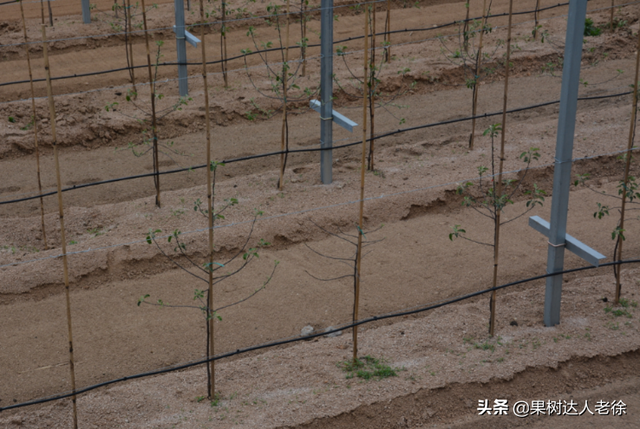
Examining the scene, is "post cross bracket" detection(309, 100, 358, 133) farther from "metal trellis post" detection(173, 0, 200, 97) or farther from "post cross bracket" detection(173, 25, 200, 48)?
"post cross bracket" detection(173, 25, 200, 48)

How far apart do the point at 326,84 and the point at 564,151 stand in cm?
267

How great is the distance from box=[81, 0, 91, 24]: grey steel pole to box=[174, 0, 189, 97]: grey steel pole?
2.81 m

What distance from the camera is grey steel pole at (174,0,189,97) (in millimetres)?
8484

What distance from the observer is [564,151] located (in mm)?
4473

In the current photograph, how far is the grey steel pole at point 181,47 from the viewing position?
334 inches

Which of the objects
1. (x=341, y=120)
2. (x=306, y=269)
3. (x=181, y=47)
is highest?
(x=181, y=47)

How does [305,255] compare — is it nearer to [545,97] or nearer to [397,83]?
[397,83]

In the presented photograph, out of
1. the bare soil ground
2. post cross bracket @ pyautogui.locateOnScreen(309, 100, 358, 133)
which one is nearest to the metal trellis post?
the bare soil ground

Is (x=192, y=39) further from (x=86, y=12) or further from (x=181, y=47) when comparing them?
(x=86, y=12)

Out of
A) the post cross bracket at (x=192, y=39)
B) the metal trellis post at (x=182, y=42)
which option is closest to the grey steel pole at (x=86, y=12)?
the metal trellis post at (x=182, y=42)

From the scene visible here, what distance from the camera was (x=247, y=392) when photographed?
4.32m

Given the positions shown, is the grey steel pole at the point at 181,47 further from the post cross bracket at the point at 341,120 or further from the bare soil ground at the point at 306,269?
the post cross bracket at the point at 341,120

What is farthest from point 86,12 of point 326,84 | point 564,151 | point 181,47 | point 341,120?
point 564,151

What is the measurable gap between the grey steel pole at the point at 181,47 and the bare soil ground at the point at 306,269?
0.62ft
